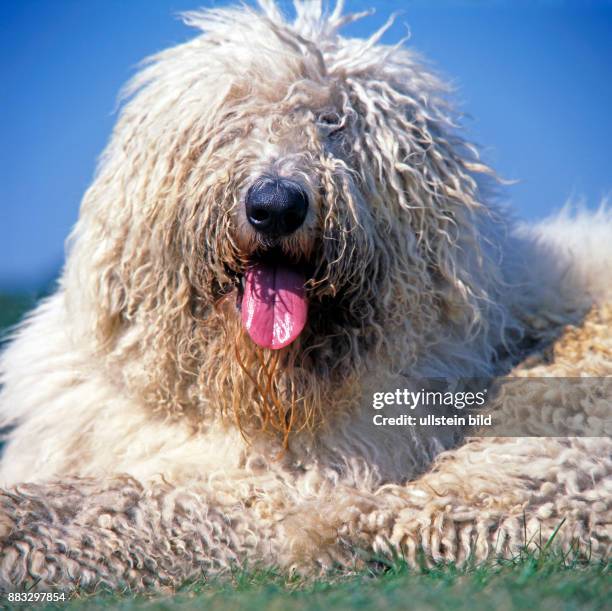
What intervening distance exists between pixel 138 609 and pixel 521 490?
153cm

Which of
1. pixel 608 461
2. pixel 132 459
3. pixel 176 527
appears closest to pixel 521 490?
pixel 608 461

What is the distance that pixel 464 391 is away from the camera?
164 inches

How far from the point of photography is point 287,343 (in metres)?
3.66

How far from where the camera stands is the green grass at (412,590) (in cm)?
244

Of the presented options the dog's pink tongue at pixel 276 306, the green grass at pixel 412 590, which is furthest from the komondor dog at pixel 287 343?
the green grass at pixel 412 590

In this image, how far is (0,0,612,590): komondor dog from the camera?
351cm

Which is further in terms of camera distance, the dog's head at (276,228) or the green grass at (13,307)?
the green grass at (13,307)

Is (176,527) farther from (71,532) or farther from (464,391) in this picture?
(464,391)
